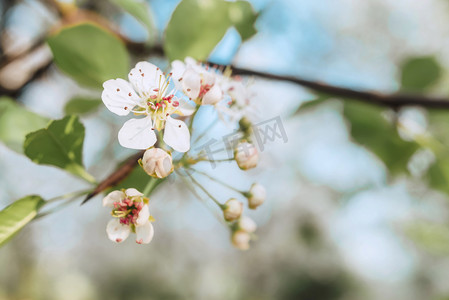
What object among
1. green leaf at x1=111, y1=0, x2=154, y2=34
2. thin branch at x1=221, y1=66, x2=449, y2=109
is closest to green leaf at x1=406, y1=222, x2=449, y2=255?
thin branch at x1=221, y1=66, x2=449, y2=109

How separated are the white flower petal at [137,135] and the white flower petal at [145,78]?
0.06m

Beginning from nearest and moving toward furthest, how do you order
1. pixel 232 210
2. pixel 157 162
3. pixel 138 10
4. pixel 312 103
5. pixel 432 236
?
pixel 157 162, pixel 232 210, pixel 138 10, pixel 312 103, pixel 432 236

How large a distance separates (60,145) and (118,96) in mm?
73

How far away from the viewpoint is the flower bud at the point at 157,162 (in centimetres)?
29

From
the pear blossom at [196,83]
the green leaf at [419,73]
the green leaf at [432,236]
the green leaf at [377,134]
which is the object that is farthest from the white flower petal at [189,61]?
the green leaf at [432,236]

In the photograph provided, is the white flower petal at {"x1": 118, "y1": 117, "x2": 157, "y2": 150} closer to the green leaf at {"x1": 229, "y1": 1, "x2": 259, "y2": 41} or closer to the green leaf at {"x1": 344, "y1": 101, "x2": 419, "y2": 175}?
the green leaf at {"x1": 229, "y1": 1, "x2": 259, "y2": 41}

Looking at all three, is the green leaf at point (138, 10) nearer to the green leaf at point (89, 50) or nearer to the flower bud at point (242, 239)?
the green leaf at point (89, 50)

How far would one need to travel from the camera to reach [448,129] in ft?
2.80

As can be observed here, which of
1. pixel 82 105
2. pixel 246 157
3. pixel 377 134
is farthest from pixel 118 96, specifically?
pixel 377 134

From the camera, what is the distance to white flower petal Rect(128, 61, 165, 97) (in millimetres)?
360

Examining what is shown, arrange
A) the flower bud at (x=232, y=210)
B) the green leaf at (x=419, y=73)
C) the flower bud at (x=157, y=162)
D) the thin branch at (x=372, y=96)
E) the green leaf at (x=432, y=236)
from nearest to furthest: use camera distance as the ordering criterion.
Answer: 1. the flower bud at (x=157, y=162)
2. the flower bud at (x=232, y=210)
3. the thin branch at (x=372, y=96)
4. the green leaf at (x=419, y=73)
5. the green leaf at (x=432, y=236)

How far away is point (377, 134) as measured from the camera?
722 millimetres

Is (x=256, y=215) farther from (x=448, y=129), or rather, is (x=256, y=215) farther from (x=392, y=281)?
(x=448, y=129)

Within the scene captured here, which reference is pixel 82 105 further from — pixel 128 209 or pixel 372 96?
pixel 372 96
